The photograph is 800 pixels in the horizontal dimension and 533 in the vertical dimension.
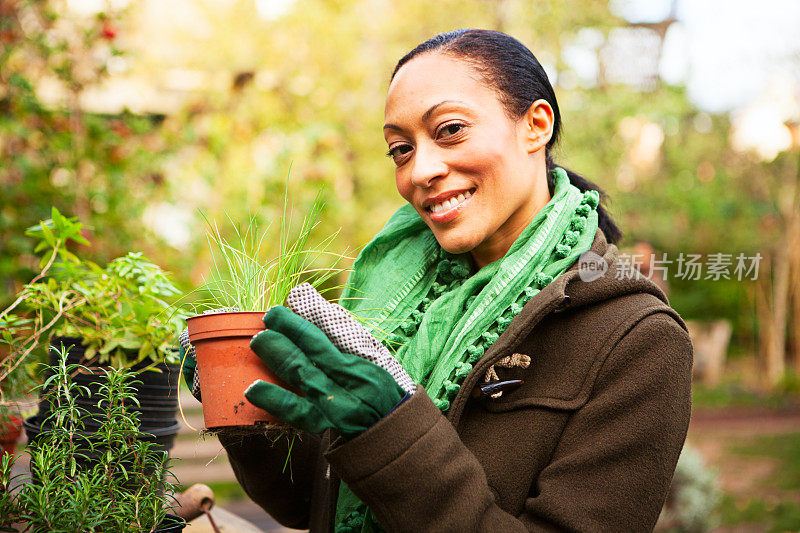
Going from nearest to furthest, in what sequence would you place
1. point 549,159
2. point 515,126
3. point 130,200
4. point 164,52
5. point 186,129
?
point 515,126
point 549,159
point 130,200
point 186,129
point 164,52

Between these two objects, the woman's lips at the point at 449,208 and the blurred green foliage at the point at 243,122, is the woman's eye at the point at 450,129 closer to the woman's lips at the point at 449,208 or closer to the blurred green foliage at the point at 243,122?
the woman's lips at the point at 449,208

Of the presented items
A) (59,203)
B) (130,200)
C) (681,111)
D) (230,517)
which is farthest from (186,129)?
(681,111)

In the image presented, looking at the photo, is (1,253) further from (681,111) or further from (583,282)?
(681,111)

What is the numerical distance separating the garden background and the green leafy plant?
0.63m

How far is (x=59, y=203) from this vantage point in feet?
13.4

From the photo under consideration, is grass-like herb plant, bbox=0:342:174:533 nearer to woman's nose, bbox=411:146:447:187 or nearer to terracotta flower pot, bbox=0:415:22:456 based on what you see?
terracotta flower pot, bbox=0:415:22:456

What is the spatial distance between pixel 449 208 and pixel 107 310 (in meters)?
0.81

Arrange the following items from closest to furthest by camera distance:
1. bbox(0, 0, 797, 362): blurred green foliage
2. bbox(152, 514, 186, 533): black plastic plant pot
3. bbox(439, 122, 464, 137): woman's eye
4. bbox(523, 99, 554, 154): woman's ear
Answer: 1. bbox(152, 514, 186, 533): black plastic plant pot
2. bbox(439, 122, 464, 137): woman's eye
3. bbox(523, 99, 554, 154): woman's ear
4. bbox(0, 0, 797, 362): blurred green foliage

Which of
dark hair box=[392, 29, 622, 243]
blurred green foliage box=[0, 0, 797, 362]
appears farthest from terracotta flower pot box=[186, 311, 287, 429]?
blurred green foliage box=[0, 0, 797, 362]

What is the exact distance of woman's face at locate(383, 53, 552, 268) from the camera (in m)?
1.48

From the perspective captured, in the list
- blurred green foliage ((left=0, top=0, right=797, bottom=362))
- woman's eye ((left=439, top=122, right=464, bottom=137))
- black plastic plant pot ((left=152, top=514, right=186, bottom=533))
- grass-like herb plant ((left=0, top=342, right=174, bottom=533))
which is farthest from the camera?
blurred green foliage ((left=0, top=0, right=797, bottom=362))

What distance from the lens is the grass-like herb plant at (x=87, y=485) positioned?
1126mm

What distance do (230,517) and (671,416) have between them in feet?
4.14

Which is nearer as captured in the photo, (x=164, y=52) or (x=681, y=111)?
(x=164, y=52)
